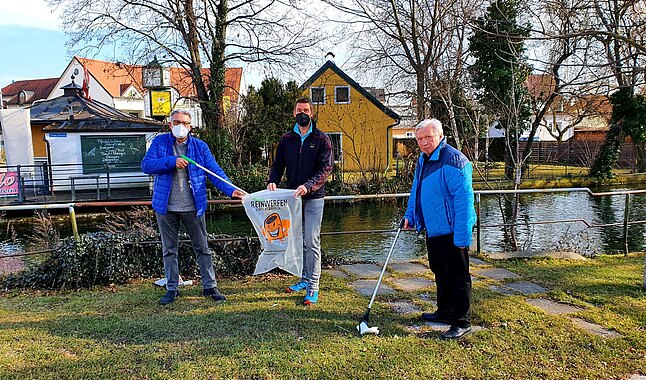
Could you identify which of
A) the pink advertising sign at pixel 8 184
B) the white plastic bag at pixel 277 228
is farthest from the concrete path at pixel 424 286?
the pink advertising sign at pixel 8 184

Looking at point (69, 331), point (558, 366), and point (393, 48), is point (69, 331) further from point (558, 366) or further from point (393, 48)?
point (393, 48)

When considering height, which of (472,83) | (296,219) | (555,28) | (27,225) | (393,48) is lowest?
(27,225)

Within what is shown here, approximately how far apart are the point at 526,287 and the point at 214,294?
A: 3.22 metres

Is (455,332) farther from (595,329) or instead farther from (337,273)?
(337,273)

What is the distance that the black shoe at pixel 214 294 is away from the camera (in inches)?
183

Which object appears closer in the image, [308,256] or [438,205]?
[438,205]

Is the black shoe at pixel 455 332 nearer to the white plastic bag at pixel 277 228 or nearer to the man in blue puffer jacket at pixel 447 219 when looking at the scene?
the man in blue puffer jacket at pixel 447 219

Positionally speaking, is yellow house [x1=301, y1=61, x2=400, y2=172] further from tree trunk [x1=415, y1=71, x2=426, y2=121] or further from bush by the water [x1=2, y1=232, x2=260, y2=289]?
bush by the water [x1=2, y1=232, x2=260, y2=289]

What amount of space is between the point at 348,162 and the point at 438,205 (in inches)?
1013

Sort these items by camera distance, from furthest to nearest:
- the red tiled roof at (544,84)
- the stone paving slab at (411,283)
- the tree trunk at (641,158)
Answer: the tree trunk at (641,158)
the red tiled roof at (544,84)
the stone paving slab at (411,283)

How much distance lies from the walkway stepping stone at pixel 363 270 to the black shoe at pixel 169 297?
2.09 metres

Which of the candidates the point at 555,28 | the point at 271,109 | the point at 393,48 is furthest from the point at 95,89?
the point at 555,28

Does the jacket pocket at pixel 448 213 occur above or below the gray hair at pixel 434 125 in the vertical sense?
below

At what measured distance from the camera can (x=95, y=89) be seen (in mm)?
46281
